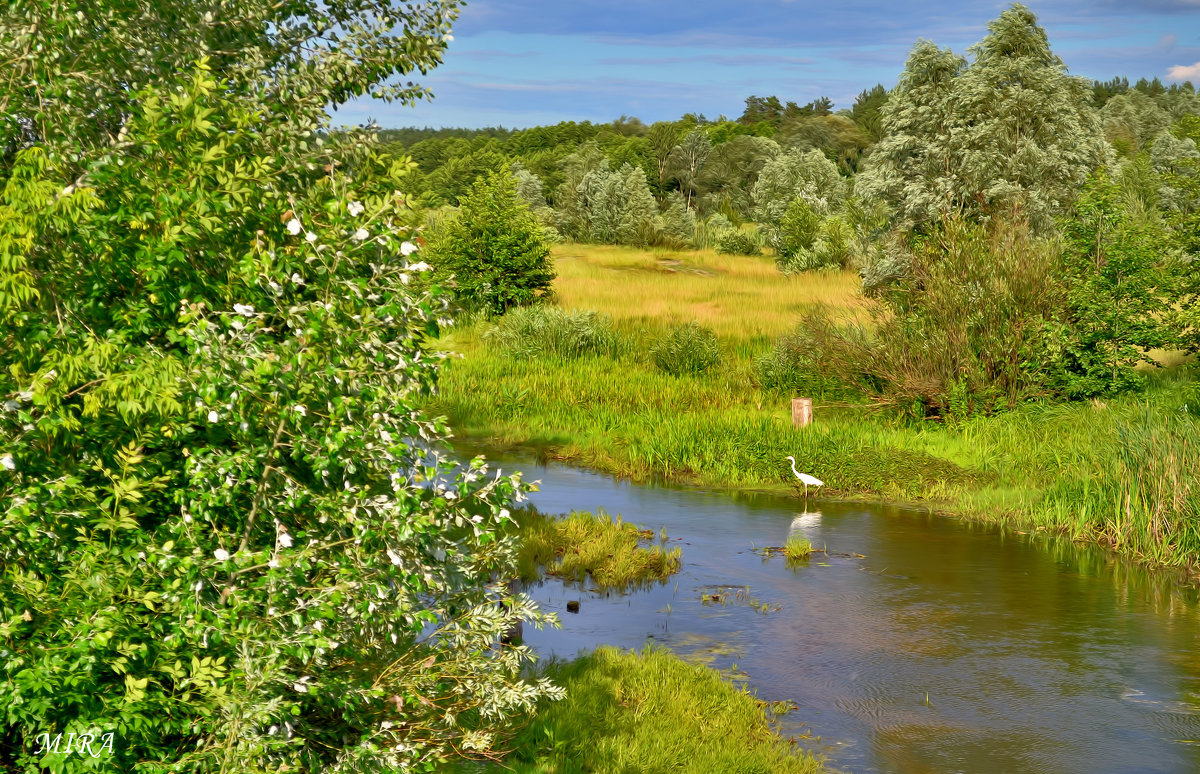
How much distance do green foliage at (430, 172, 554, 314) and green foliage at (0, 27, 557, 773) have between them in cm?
2738

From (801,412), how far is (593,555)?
7678 millimetres

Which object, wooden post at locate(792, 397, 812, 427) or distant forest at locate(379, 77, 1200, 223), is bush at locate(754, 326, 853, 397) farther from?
distant forest at locate(379, 77, 1200, 223)

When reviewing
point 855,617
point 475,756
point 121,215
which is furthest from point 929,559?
point 121,215

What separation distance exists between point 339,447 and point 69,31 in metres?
2.62

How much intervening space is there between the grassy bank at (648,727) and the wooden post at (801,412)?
34.7 feet

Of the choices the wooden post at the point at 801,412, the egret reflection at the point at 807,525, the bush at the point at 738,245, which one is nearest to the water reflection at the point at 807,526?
the egret reflection at the point at 807,525

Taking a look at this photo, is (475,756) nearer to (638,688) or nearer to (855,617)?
(638,688)

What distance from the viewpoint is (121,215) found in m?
4.87

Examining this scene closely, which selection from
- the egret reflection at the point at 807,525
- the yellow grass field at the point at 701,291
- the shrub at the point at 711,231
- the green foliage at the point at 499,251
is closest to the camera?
the egret reflection at the point at 807,525

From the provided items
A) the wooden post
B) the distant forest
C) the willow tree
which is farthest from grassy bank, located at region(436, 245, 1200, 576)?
the distant forest

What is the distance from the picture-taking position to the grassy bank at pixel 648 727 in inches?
295

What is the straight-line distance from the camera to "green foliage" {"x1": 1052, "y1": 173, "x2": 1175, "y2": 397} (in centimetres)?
1878

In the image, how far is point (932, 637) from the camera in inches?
416

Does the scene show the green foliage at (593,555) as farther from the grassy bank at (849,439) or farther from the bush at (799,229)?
the bush at (799,229)
